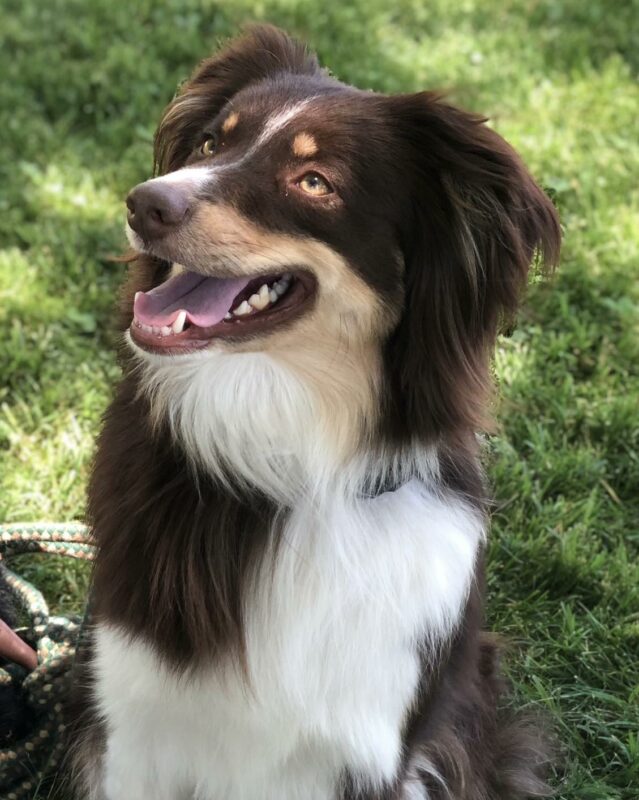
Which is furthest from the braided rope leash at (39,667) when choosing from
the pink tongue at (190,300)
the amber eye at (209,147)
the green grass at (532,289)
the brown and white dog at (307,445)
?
the amber eye at (209,147)

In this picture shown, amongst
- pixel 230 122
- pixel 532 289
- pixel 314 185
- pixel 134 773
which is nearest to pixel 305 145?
pixel 314 185

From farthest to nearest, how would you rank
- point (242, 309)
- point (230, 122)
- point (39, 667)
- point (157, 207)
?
1. point (39, 667)
2. point (230, 122)
3. point (242, 309)
4. point (157, 207)

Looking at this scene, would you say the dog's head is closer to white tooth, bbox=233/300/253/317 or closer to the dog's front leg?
white tooth, bbox=233/300/253/317

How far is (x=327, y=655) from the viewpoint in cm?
196

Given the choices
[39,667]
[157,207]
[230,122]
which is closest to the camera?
[157,207]

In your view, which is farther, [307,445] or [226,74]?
[226,74]

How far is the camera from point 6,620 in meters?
2.67

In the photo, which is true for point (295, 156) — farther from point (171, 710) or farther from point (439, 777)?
point (439, 777)

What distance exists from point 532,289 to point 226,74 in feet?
5.29

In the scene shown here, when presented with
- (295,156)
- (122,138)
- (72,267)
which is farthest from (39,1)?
(295,156)

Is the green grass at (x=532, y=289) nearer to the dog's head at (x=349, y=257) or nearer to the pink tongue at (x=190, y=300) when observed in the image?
the dog's head at (x=349, y=257)

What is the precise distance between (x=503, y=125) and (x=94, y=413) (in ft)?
9.51

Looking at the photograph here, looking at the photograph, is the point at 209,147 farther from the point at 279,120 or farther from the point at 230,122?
the point at 279,120

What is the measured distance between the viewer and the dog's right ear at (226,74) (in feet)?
7.53
